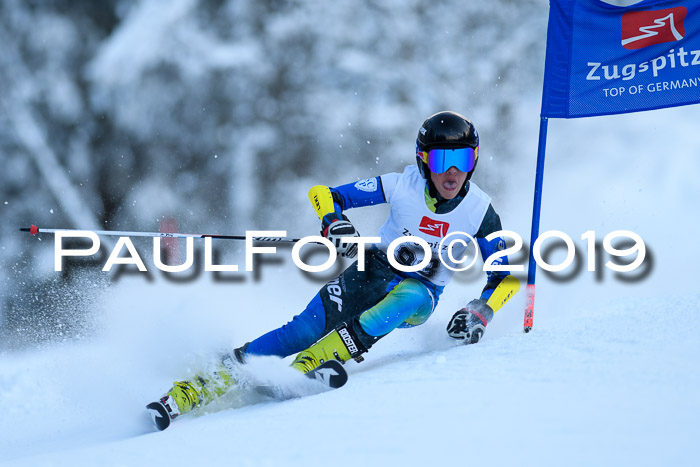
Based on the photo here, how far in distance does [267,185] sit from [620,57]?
24.3 ft

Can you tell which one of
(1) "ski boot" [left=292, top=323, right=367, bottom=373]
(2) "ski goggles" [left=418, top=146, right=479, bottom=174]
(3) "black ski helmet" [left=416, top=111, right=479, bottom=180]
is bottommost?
(1) "ski boot" [left=292, top=323, right=367, bottom=373]

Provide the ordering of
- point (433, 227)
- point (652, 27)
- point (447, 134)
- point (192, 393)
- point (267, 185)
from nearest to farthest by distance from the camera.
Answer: point (192, 393)
point (447, 134)
point (433, 227)
point (652, 27)
point (267, 185)

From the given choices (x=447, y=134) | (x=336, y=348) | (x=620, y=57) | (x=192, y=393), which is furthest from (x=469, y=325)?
(x=620, y=57)

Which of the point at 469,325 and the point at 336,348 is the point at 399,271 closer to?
the point at 469,325

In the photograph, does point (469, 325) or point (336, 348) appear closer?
point (336, 348)

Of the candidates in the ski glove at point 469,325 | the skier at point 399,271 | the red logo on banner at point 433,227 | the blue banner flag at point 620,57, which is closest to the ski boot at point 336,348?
the skier at point 399,271

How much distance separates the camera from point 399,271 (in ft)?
11.0

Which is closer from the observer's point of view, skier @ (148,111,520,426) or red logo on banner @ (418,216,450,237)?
skier @ (148,111,520,426)

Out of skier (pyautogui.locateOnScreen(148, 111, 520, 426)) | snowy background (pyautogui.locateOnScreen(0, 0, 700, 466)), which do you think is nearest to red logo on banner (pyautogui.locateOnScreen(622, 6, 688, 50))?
skier (pyautogui.locateOnScreen(148, 111, 520, 426))

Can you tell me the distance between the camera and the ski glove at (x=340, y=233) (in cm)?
312

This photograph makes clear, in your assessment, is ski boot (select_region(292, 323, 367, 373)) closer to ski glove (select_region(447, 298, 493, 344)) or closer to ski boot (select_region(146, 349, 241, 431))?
ski boot (select_region(146, 349, 241, 431))

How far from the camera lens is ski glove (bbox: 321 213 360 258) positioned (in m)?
3.12

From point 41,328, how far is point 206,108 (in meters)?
4.17

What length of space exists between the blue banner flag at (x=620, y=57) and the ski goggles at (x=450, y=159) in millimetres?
917
